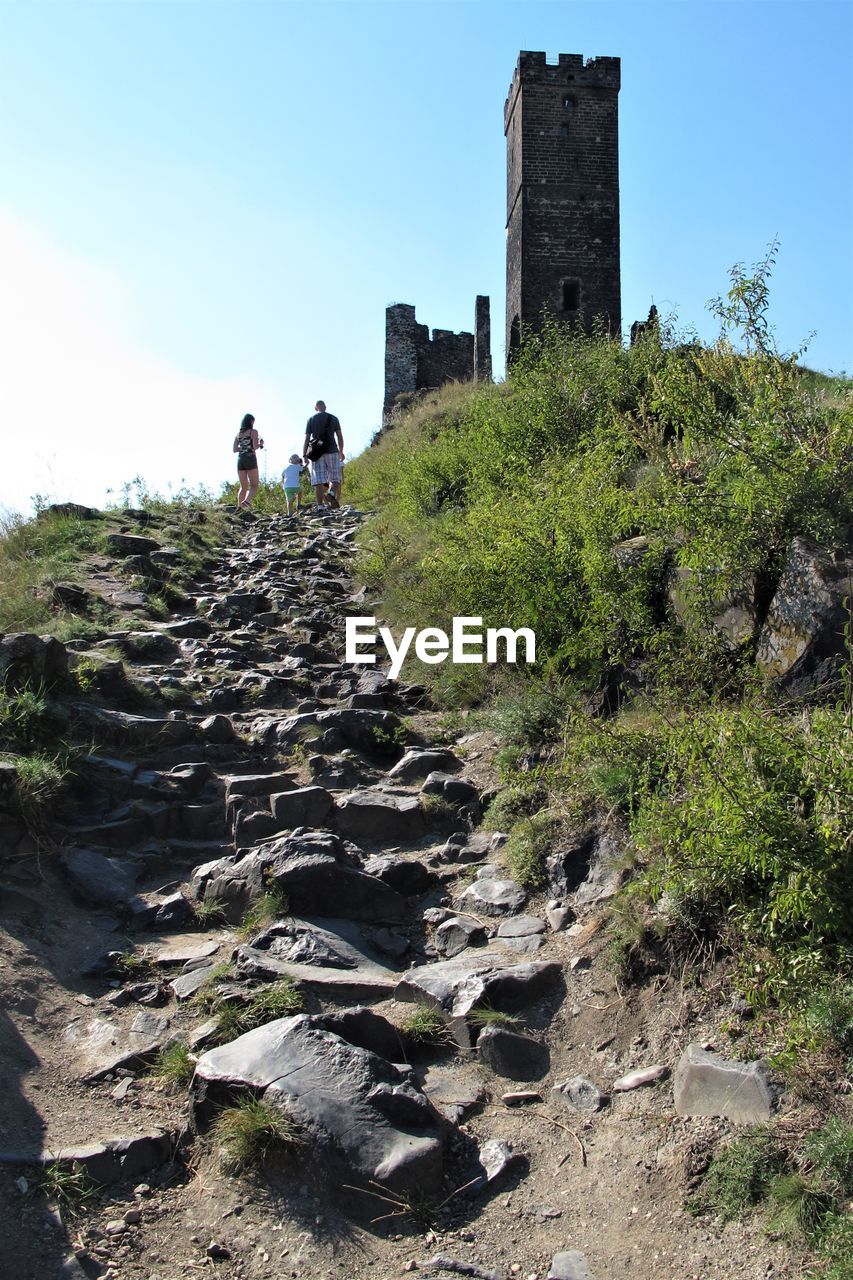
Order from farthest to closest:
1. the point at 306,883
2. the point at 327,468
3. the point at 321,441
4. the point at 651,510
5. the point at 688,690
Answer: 1. the point at 327,468
2. the point at 321,441
3. the point at 651,510
4. the point at 688,690
5. the point at 306,883

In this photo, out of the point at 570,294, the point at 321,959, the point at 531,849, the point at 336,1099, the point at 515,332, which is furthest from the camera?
the point at 570,294

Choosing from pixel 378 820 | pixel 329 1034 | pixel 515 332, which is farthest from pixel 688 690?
pixel 515 332

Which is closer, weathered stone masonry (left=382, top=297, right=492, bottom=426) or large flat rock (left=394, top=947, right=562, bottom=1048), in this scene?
large flat rock (left=394, top=947, right=562, bottom=1048)

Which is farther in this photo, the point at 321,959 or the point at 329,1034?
the point at 321,959

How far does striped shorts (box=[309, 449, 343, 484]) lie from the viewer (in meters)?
16.4

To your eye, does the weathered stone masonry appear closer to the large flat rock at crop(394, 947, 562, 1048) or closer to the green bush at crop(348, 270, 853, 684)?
the green bush at crop(348, 270, 853, 684)

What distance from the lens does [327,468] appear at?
16500mm

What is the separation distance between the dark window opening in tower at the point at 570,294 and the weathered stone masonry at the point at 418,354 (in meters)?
6.71

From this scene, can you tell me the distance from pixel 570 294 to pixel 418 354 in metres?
8.72

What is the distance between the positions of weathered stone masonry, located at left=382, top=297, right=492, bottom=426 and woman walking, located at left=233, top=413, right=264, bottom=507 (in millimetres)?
17371

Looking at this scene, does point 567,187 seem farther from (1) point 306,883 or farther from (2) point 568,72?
(1) point 306,883

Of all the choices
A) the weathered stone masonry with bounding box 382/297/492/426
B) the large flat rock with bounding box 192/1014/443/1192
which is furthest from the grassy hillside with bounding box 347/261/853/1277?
the weathered stone masonry with bounding box 382/297/492/426

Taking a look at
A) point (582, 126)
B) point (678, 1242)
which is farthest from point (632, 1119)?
point (582, 126)

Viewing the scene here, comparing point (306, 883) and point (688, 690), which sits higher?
point (688, 690)
